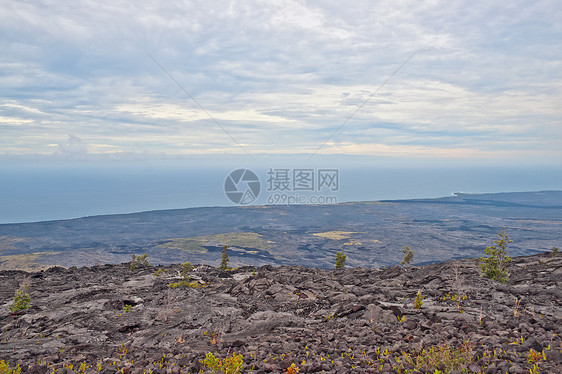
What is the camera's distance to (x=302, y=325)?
43.6ft

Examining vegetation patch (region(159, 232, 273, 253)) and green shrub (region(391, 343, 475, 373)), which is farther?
vegetation patch (region(159, 232, 273, 253))

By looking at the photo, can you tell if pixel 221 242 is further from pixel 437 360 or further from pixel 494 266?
pixel 437 360

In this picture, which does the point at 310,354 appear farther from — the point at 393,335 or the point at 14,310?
the point at 14,310

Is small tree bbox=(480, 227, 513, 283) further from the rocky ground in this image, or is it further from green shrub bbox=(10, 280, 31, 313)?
green shrub bbox=(10, 280, 31, 313)

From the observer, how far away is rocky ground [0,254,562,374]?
9.59 metres

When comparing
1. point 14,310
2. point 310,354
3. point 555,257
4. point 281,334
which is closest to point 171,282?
point 14,310

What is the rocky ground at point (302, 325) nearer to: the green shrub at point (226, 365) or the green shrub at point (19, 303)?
the green shrub at point (226, 365)

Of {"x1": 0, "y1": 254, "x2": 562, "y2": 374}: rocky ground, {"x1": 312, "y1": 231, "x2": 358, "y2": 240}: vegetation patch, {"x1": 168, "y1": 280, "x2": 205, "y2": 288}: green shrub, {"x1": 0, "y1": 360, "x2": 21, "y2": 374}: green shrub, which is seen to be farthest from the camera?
{"x1": 312, "y1": 231, "x2": 358, "y2": 240}: vegetation patch

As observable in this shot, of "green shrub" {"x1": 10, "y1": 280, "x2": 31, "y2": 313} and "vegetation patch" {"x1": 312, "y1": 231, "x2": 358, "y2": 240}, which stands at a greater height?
"green shrub" {"x1": 10, "y1": 280, "x2": 31, "y2": 313}

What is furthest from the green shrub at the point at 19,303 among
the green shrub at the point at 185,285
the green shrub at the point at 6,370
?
the green shrub at the point at 6,370

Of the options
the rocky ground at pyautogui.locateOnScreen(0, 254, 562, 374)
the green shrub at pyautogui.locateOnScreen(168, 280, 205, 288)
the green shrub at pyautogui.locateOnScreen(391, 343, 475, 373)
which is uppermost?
the green shrub at pyautogui.locateOnScreen(391, 343, 475, 373)

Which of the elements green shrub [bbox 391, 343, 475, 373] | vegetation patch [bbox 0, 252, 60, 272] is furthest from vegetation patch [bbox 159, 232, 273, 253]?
green shrub [bbox 391, 343, 475, 373]

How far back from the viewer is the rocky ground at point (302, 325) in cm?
959

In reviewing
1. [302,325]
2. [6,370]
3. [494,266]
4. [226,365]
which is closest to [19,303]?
[6,370]
